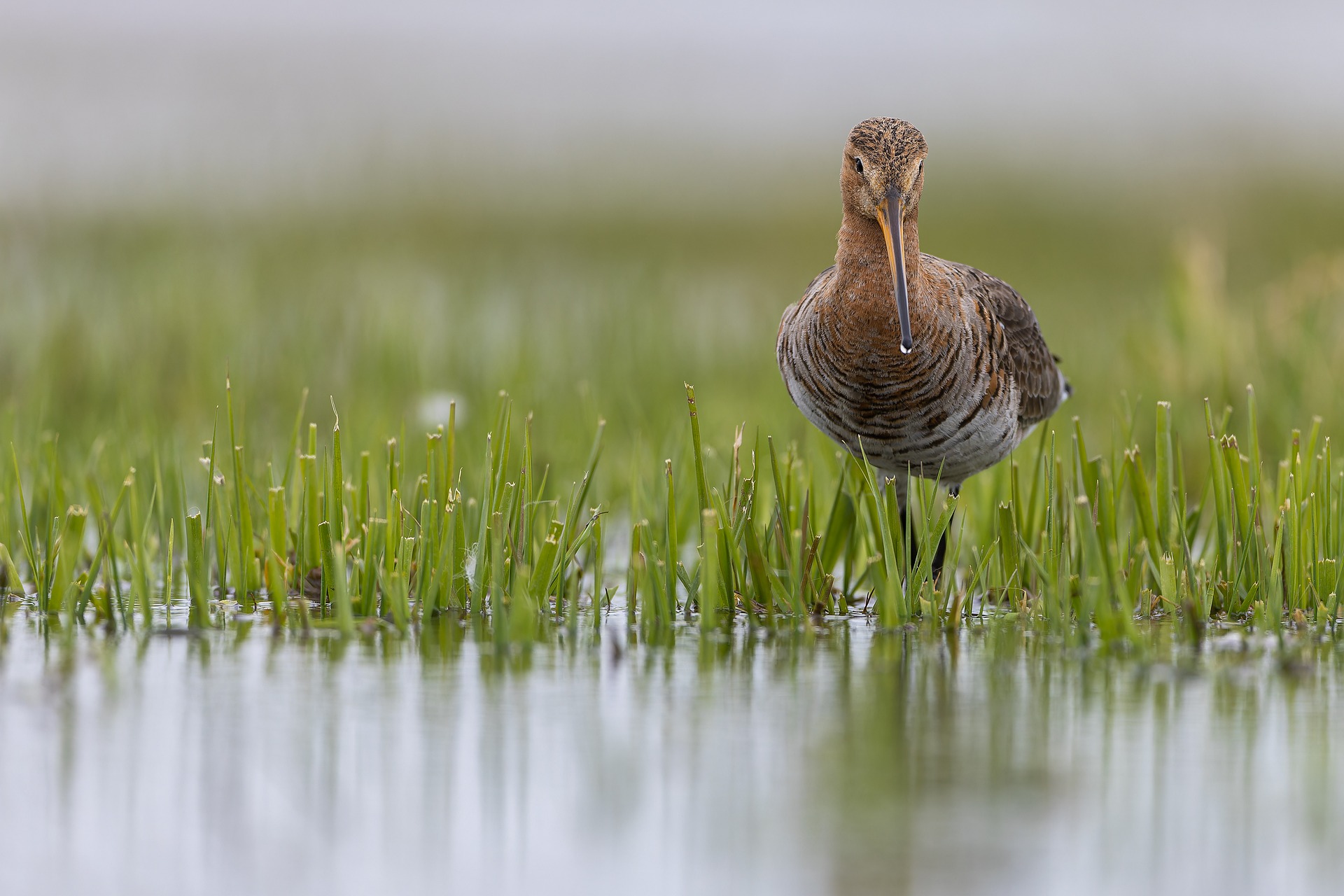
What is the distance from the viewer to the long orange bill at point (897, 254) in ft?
15.0

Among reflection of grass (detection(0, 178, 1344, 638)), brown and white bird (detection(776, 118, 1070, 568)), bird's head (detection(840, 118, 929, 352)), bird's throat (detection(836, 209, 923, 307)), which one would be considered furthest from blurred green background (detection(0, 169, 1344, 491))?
bird's head (detection(840, 118, 929, 352))

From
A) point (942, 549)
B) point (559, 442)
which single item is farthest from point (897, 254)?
point (559, 442)

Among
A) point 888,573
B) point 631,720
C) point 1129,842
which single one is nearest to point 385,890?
point 631,720

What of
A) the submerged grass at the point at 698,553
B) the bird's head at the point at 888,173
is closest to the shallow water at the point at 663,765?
the submerged grass at the point at 698,553

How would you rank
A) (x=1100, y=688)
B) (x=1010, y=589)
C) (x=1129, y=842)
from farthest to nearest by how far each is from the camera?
Result: (x=1010, y=589) → (x=1100, y=688) → (x=1129, y=842)

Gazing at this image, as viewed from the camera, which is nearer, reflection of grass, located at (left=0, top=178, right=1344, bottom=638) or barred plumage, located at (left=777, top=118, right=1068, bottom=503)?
reflection of grass, located at (left=0, top=178, right=1344, bottom=638)

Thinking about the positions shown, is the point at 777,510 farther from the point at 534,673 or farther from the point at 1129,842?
the point at 1129,842

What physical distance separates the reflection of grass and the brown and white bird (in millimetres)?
201

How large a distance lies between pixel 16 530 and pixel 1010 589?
3057 mm

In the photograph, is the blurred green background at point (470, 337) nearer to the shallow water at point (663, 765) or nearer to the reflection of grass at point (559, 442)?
the reflection of grass at point (559, 442)

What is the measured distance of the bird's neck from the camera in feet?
15.7

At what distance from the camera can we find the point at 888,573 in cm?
439

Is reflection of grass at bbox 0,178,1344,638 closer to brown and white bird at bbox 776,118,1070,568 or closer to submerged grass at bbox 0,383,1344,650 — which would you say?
submerged grass at bbox 0,383,1344,650

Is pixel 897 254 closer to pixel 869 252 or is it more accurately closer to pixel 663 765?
pixel 869 252
